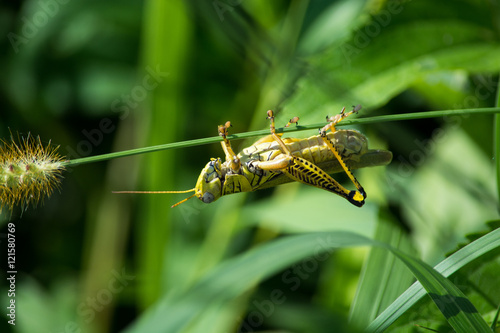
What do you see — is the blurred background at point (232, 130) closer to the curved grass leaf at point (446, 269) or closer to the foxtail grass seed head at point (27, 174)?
the curved grass leaf at point (446, 269)

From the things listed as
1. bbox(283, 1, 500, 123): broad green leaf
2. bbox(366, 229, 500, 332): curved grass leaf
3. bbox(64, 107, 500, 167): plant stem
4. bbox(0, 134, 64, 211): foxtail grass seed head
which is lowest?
bbox(366, 229, 500, 332): curved grass leaf

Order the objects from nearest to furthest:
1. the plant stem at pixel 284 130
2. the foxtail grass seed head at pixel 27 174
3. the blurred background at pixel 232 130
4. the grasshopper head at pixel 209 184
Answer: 1. the plant stem at pixel 284 130
2. the foxtail grass seed head at pixel 27 174
3. the grasshopper head at pixel 209 184
4. the blurred background at pixel 232 130

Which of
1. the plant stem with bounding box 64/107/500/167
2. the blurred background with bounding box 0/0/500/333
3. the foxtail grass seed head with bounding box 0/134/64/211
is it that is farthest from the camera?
the blurred background with bounding box 0/0/500/333

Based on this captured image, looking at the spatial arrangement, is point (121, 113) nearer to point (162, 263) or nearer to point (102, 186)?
point (102, 186)

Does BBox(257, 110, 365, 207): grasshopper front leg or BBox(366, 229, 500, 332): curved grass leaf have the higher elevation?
BBox(257, 110, 365, 207): grasshopper front leg

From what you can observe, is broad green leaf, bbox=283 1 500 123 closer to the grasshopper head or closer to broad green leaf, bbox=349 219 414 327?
the grasshopper head


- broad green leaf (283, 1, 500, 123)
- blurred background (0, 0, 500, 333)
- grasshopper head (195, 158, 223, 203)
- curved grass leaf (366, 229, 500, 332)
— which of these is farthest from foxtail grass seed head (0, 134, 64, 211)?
curved grass leaf (366, 229, 500, 332)

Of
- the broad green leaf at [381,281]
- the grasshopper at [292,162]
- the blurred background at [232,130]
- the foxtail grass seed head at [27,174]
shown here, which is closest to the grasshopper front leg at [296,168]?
the grasshopper at [292,162]
